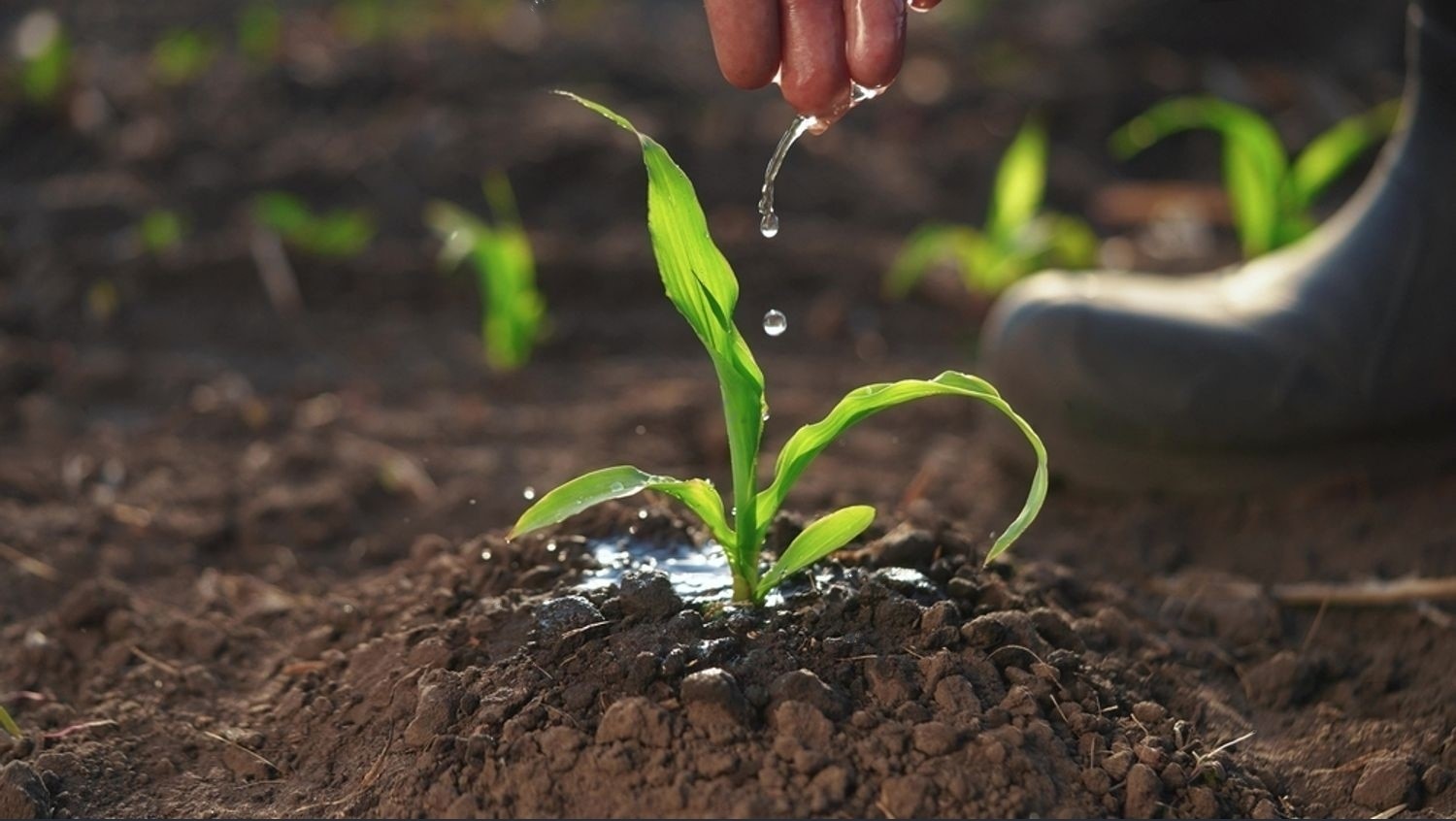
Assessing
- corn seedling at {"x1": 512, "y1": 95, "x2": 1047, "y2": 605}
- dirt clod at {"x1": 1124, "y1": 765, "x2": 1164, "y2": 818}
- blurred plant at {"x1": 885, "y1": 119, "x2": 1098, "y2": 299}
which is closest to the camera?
dirt clod at {"x1": 1124, "y1": 765, "x2": 1164, "y2": 818}

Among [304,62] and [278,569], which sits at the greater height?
[304,62]

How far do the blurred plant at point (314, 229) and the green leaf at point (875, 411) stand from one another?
7.68ft

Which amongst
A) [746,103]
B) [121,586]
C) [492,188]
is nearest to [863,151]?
[746,103]

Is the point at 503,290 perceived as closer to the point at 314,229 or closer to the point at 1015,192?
the point at 314,229

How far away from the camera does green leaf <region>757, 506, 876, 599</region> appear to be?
155cm

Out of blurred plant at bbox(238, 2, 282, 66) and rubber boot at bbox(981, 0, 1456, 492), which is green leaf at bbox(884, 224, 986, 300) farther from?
blurred plant at bbox(238, 2, 282, 66)

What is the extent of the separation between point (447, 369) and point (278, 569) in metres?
1.00

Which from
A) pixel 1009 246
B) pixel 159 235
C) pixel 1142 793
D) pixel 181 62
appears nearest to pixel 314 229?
pixel 159 235

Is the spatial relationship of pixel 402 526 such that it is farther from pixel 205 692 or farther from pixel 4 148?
pixel 4 148

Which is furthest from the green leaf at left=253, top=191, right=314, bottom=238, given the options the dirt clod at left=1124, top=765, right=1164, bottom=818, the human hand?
the dirt clod at left=1124, top=765, right=1164, bottom=818

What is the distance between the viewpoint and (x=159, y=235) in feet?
12.3

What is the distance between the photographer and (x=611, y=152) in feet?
13.9

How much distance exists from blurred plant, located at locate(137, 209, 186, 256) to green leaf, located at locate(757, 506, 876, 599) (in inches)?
104

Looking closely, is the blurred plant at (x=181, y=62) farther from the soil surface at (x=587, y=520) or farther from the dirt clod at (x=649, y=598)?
the dirt clod at (x=649, y=598)
